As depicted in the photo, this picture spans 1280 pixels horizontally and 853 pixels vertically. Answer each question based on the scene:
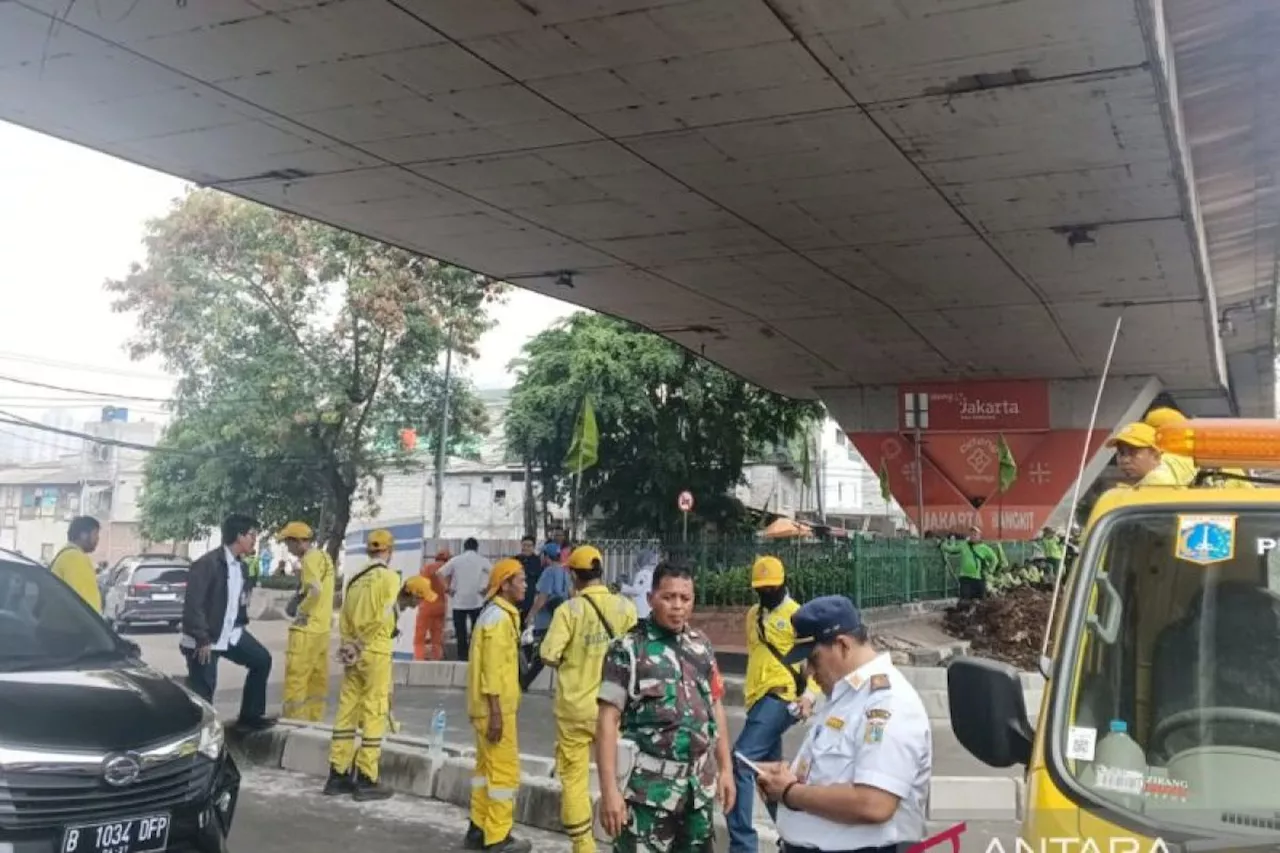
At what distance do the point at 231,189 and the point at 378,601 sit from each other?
5372 millimetres

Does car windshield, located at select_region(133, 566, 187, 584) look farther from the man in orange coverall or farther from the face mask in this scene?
the face mask

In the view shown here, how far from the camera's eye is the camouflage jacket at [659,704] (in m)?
4.28

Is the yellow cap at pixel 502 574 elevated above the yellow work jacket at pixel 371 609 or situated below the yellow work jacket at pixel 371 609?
above

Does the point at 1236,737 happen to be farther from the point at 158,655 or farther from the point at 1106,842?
the point at 158,655

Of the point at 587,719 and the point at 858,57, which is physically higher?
the point at 858,57

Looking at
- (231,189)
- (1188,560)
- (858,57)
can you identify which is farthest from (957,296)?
(1188,560)

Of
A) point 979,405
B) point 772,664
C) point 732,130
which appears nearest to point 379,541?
point 772,664

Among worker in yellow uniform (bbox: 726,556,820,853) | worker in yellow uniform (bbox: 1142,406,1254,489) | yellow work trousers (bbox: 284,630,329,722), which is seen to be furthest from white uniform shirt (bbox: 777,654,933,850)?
yellow work trousers (bbox: 284,630,329,722)

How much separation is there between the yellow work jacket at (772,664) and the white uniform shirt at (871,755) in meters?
2.88

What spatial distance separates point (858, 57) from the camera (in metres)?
7.35

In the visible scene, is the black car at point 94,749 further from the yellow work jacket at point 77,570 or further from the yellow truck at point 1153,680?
the yellow truck at point 1153,680

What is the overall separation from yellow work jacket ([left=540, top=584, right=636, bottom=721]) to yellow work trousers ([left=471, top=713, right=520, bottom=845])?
50 cm

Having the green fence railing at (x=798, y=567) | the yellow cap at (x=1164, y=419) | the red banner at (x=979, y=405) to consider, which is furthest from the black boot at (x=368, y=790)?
the red banner at (x=979, y=405)

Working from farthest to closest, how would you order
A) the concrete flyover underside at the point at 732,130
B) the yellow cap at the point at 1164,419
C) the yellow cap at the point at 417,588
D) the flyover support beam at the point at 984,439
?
the flyover support beam at the point at 984,439, the yellow cap at the point at 417,588, the concrete flyover underside at the point at 732,130, the yellow cap at the point at 1164,419
